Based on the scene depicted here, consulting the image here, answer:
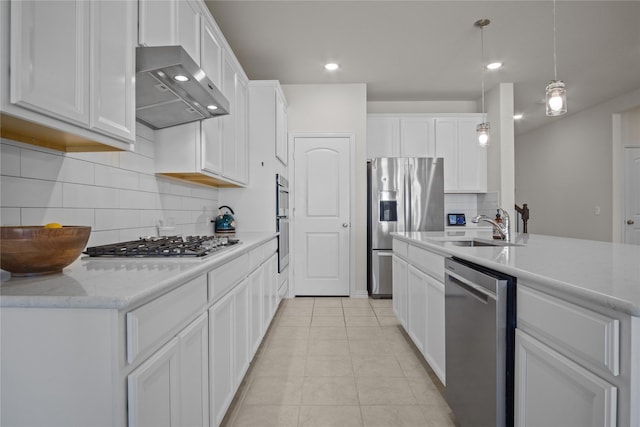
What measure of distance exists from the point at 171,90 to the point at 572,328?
190 cm

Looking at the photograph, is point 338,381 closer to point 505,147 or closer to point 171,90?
point 171,90

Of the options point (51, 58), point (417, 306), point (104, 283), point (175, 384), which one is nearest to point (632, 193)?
point (417, 306)

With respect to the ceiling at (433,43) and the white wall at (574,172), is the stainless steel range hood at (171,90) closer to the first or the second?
the ceiling at (433,43)

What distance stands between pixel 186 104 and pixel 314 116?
2569 mm

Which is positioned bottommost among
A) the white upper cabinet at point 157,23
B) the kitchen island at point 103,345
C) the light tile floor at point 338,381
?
the light tile floor at point 338,381

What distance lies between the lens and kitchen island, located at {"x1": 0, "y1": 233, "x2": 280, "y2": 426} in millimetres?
813

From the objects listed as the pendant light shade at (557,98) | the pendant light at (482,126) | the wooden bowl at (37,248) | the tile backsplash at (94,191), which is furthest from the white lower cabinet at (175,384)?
the pendant light at (482,126)

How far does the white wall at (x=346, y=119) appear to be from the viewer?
4262mm

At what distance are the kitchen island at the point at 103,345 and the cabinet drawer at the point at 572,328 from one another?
1.15 meters

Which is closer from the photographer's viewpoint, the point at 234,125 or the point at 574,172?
the point at 234,125

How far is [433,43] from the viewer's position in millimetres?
3340

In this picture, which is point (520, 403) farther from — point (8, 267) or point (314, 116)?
point (314, 116)

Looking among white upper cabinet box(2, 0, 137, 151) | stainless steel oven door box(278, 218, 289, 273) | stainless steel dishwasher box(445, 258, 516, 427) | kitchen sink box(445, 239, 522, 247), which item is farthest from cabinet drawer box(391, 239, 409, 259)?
white upper cabinet box(2, 0, 137, 151)

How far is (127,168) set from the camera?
73.9 inches
